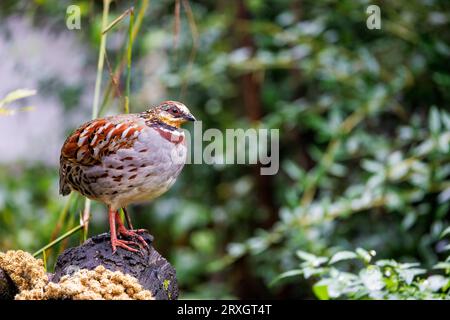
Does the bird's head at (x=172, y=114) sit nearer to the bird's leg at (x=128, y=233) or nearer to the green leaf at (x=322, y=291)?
the bird's leg at (x=128, y=233)

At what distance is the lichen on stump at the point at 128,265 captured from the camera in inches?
75.2

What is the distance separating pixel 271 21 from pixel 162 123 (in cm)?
321

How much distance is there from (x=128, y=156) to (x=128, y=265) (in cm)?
32

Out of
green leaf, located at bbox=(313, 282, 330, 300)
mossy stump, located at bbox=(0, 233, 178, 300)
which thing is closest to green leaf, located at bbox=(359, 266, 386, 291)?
green leaf, located at bbox=(313, 282, 330, 300)

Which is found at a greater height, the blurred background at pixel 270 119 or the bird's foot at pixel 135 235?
the blurred background at pixel 270 119

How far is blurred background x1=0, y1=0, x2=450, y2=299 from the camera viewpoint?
12.6 feet

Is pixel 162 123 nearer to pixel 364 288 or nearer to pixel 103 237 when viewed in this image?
pixel 103 237

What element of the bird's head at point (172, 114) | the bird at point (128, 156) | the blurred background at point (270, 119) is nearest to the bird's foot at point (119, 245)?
the bird at point (128, 156)

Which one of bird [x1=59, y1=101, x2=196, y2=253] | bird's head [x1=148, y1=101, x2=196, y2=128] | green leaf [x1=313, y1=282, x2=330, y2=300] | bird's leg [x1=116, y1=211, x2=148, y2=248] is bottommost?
green leaf [x1=313, y1=282, x2=330, y2=300]

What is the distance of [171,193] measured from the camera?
504 centimetres

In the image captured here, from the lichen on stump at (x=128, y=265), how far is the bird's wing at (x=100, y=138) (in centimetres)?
27

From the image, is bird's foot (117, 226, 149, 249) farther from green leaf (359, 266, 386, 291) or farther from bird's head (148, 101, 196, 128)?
green leaf (359, 266, 386, 291)

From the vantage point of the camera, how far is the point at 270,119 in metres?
4.25
